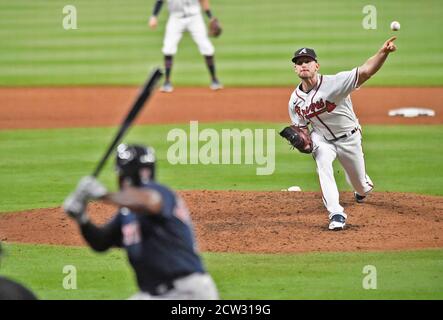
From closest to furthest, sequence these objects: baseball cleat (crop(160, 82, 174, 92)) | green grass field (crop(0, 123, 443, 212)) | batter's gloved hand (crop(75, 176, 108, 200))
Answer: batter's gloved hand (crop(75, 176, 108, 200)) → green grass field (crop(0, 123, 443, 212)) → baseball cleat (crop(160, 82, 174, 92))

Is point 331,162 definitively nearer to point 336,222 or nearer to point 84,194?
point 336,222

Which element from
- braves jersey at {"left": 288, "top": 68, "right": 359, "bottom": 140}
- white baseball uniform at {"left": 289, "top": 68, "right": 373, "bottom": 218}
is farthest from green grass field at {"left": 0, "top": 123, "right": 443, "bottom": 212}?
A: braves jersey at {"left": 288, "top": 68, "right": 359, "bottom": 140}

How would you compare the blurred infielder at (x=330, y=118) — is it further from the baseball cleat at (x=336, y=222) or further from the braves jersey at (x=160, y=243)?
the braves jersey at (x=160, y=243)

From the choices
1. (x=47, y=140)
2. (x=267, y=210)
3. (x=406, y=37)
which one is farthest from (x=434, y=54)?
(x=267, y=210)

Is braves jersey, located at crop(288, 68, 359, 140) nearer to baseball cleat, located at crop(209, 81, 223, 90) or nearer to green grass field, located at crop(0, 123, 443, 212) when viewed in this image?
green grass field, located at crop(0, 123, 443, 212)

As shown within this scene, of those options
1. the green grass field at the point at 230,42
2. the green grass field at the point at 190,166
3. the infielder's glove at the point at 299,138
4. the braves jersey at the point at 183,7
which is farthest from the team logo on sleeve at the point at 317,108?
the green grass field at the point at 230,42

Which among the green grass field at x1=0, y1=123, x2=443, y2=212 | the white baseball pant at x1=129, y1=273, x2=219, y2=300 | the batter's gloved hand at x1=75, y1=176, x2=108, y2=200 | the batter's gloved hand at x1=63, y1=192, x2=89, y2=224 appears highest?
the batter's gloved hand at x1=75, y1=176, x2=108, y2=200
